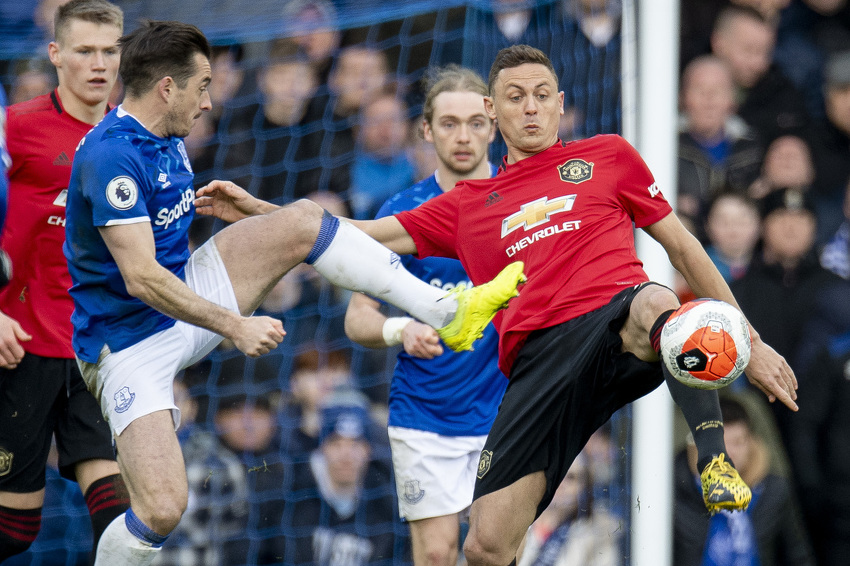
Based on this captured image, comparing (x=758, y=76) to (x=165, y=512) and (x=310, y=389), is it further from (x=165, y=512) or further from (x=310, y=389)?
(x=165, y=512)

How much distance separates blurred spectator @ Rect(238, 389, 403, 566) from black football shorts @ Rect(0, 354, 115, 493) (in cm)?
167

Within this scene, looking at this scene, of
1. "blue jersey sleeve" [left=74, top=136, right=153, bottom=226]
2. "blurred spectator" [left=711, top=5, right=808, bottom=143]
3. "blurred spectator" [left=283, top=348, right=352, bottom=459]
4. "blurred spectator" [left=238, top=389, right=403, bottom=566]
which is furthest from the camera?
"blurred spectator" [left=711, top=5, right=808, bottom=143]

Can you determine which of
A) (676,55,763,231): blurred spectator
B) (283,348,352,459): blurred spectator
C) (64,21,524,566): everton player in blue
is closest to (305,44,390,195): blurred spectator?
(283,348,352,459): blurred spectator

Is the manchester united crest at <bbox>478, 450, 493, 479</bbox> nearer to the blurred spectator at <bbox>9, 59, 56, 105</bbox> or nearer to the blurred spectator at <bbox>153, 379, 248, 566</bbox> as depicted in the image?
the blurred spectator at <bbox>153, 379, 248, 566</bbox>

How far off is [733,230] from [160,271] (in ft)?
11.9

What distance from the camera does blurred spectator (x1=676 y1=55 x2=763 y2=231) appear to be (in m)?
6.14

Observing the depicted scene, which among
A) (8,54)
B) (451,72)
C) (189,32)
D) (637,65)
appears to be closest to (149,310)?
(189,32)

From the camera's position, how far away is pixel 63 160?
4438 mm

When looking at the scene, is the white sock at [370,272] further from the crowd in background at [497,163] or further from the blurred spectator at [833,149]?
the blurred spectator at [833,149]

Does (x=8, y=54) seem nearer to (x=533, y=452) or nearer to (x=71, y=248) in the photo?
(x=71, y=248)

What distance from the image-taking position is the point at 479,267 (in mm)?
3922

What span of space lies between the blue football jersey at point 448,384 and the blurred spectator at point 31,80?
2.83 m

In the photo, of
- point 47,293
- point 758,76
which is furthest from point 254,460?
point 758,76

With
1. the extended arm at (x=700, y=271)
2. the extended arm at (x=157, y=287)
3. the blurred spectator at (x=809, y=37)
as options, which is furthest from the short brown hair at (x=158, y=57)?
the blurred spectator at (x=809, y=37)
